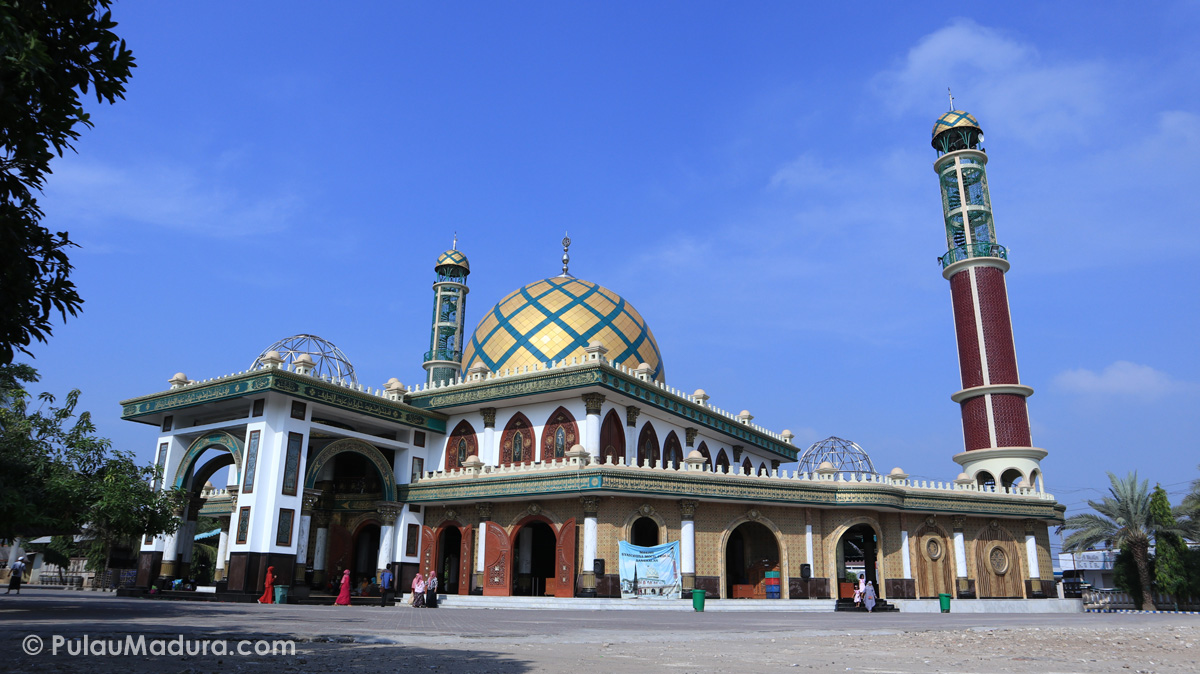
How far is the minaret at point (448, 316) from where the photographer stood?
1431 inches

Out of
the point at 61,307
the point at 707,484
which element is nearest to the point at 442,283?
the point at 707,484

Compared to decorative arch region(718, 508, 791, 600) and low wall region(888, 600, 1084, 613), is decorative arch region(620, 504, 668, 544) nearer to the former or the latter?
decorative arch region(718, 508, 791, 600)

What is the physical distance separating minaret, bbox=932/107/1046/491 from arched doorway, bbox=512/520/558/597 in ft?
57.4

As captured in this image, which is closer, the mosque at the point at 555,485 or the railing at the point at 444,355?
the mosque at the point at 555,485

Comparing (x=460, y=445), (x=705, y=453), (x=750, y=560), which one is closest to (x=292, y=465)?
(x=460, y=445)

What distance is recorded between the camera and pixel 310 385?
24.3m

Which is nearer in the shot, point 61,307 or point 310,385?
point 61,307

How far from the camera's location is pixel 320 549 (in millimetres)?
28391

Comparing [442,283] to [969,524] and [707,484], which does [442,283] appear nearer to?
[707,484]

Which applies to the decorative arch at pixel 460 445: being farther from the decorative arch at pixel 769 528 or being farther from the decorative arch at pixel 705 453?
the decorative arch at pixel 769 528

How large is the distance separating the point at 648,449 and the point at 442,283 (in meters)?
14.3

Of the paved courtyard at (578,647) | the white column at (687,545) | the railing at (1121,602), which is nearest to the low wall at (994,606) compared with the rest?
the white column at (687,545)

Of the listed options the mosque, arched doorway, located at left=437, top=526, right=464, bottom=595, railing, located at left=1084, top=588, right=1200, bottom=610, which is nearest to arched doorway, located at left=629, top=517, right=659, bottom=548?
the mosque

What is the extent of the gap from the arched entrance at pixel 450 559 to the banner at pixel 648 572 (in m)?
Result: 7.73
